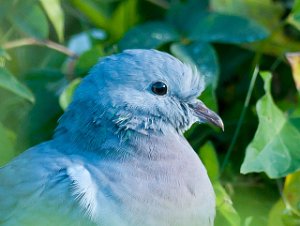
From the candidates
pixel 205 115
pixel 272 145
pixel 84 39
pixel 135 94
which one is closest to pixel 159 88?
pixel 135 94

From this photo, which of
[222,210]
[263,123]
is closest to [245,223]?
[222,210]

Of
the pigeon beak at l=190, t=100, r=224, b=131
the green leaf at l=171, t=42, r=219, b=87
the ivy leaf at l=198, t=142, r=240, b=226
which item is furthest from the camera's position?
the green leaf at l=171, t=42, r=219, b=87

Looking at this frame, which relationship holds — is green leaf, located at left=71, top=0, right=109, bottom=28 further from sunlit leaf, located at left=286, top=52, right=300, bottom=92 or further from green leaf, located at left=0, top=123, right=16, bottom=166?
sunlit leaf, located at left=286, top=52, right=300, bottom=92

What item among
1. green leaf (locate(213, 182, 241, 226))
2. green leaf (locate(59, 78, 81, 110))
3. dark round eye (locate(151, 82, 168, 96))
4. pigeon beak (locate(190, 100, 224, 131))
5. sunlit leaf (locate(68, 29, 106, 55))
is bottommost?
green leaf (locate(213, 182, 241, 226))

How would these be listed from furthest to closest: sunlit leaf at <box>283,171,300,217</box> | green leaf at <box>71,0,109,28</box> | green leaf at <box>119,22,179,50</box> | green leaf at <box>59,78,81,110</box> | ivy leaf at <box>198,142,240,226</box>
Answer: green leaf at <box>71,0,109,28</box> < green leaf at <box>119,22,179,50</box> < green leaf at <box>59,78,81,110</box> < sunlit leaf at <box>283,171,300,217</box> < ivy leaf at <box>198,142,240,226</box>

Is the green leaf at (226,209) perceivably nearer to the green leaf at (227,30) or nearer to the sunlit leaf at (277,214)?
the sunlit leaf at (277,214)

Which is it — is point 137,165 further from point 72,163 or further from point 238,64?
point 238,64

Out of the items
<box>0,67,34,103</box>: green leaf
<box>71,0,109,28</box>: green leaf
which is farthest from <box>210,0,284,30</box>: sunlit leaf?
<box>0,67,34,103</box>: green leaf

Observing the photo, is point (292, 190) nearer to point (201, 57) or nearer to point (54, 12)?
point (201, 57)
